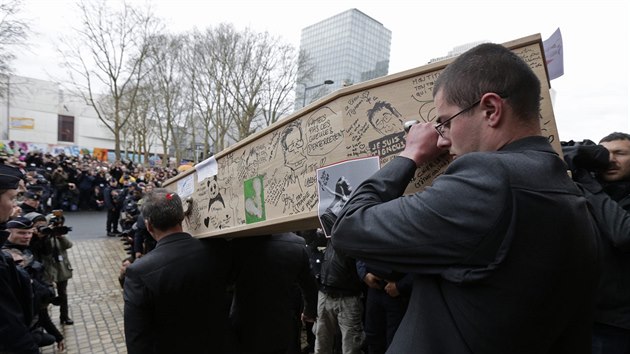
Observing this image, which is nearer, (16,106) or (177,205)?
(177,205)

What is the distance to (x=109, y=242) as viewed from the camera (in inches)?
455

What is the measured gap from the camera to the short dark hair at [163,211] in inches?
101

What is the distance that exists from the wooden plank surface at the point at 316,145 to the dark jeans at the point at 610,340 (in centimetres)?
166

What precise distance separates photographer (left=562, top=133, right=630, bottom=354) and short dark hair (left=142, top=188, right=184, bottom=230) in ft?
7.83

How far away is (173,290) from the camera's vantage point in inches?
94.8

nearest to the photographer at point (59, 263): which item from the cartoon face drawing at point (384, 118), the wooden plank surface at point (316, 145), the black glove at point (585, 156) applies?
the wooden plank surface at point (316, 145)

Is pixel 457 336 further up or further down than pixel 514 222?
further down

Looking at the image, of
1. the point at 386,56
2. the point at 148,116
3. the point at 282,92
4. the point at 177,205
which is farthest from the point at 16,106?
the point at 177,205

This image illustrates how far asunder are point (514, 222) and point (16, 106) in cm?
6187

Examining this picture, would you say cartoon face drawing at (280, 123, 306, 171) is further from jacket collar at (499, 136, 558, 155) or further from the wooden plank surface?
jacket collar at (499, 136, 558, 155)

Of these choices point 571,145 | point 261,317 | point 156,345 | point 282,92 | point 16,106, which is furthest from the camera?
point 16,106

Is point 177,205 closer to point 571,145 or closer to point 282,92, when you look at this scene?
point 571,145

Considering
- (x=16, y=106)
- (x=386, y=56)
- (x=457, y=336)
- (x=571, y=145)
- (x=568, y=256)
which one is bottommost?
(x=457, y=336)

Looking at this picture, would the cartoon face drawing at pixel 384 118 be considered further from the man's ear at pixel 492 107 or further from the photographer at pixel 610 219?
the photographer at pixel 610 219
